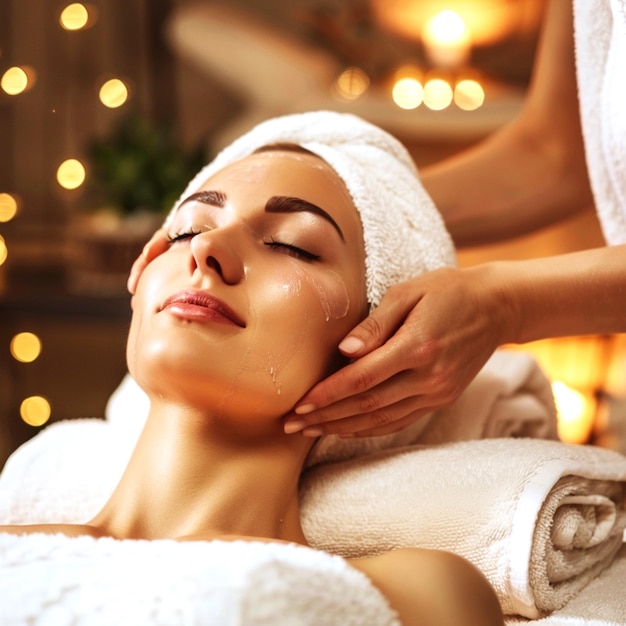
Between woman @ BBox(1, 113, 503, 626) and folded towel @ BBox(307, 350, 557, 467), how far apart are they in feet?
0.27

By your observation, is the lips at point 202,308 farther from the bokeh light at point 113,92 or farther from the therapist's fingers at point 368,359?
the bokeh light at point 113,92

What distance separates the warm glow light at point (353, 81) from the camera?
341 centimetres

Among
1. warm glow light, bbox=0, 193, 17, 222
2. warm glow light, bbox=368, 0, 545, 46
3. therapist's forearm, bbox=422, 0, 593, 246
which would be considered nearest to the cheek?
therapist's forearm, bbox=422, 0, 593, 246

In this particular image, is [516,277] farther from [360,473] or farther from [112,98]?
[112,98]

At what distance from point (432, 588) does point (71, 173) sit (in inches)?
122

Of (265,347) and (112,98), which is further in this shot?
(112,98)

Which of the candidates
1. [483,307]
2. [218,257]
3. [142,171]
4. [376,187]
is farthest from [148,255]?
[142,171]

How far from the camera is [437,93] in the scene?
332 cm

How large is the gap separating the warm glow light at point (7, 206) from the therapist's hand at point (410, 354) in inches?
109

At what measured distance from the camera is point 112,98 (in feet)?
11.8

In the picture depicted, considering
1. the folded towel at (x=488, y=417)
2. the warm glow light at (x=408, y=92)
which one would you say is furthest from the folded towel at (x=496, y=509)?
the warm glow light at (x=408, y=92)

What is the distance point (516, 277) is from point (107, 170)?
231 cm

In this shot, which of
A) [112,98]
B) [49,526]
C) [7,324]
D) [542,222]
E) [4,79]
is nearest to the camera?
[49,526]

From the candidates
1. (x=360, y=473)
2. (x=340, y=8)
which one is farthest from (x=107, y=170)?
(x=360, y=473)
